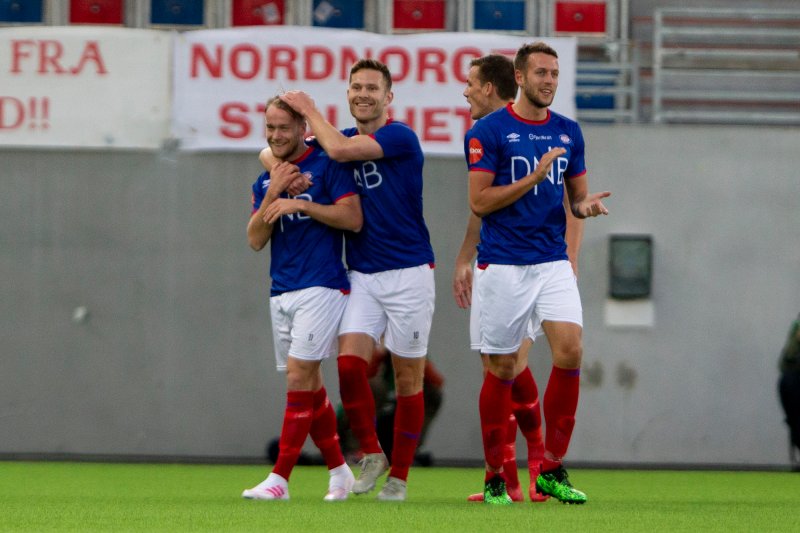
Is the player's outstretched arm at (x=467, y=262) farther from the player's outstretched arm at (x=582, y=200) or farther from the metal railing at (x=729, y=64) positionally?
the metal railing at (x=729, y=64)

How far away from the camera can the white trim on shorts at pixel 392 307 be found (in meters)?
7.12

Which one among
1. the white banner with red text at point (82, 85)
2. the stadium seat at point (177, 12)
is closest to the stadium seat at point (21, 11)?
the stadium seat at point (177, 12)

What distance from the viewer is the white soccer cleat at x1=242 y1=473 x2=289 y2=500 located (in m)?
7.00

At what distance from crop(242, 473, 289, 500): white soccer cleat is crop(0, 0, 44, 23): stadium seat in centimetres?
872

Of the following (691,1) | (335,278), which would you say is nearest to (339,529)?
(335,278)

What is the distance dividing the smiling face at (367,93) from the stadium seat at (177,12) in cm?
807

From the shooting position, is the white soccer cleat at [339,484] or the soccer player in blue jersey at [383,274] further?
the white soccer cleat at [339,484]

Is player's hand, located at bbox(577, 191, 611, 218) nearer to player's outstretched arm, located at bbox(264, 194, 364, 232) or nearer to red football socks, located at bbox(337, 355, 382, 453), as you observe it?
player's outstretched arm, located at bbox(264, 194, 364, 232)

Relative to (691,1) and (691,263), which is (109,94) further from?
(691,1)

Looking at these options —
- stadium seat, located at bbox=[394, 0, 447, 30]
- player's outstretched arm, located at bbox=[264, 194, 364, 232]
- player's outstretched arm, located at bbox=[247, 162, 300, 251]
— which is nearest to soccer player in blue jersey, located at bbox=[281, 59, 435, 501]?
player's outstretched arm, located at bbox=[264, 194, 364, 232]

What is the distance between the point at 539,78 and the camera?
676 centimetres

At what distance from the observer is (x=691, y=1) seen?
15.7 m

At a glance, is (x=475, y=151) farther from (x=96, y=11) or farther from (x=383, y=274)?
(x=96, y=11)

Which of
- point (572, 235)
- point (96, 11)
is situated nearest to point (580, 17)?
point (96, 11)
